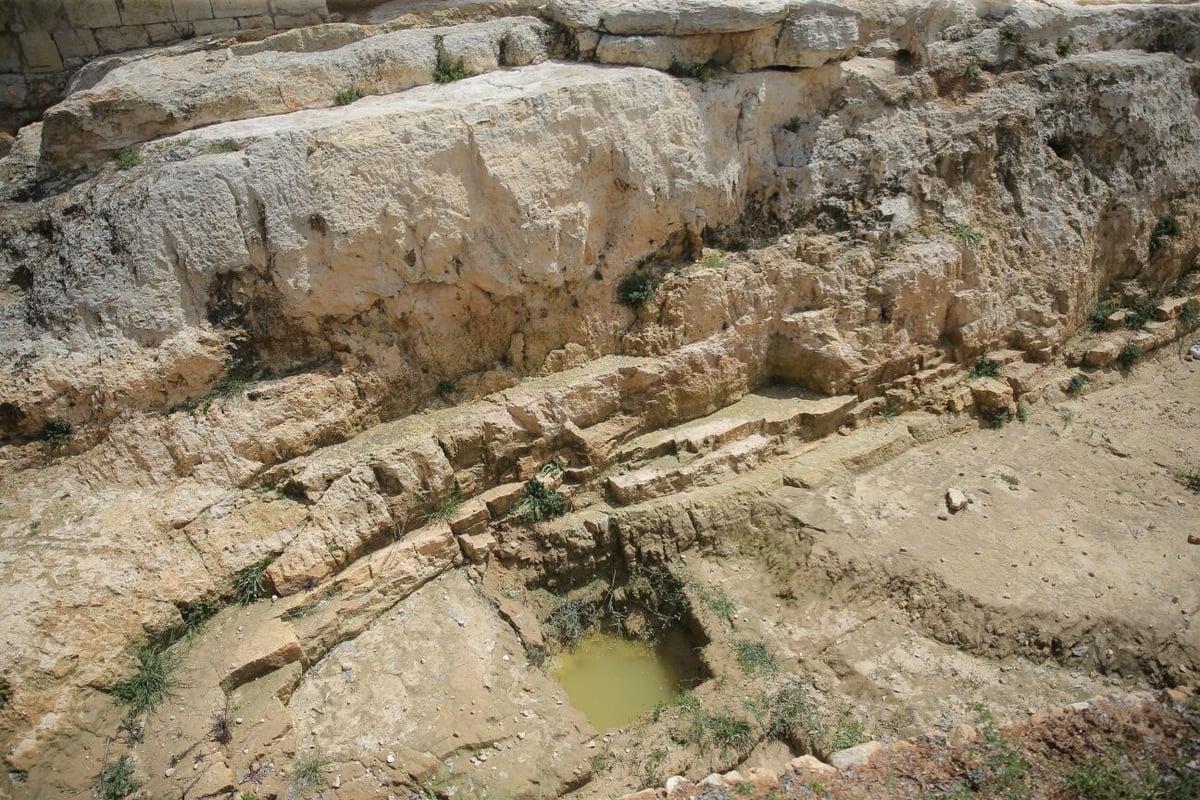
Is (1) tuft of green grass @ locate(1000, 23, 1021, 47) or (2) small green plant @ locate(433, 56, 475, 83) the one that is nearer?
(2) small green plant @ locate(433, 56, 475, 83)

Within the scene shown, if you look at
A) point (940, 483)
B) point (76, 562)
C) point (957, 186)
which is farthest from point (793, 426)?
point (76, 562)

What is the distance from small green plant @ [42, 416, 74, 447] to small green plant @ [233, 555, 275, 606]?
1.86 m

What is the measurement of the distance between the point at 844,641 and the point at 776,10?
20.1 ft

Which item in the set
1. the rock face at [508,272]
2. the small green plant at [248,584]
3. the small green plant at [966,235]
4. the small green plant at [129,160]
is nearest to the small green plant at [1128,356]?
the rock face at [508,272]

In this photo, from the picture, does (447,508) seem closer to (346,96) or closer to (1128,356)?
(346,96)

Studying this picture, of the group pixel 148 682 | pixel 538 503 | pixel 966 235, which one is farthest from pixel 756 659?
pixel 966 235

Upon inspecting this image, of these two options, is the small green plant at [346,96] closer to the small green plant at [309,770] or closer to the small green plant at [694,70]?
the small green plant at [694,70]

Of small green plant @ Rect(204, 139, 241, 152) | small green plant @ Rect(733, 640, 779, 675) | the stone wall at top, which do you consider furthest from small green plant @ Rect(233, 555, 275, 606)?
the stone wall at top

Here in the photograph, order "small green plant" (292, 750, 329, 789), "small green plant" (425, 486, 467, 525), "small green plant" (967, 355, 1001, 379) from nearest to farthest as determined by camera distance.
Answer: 1. "small green plant" (292, 750, 329, 789)
2. "small green plant" (425, 486, 467, 525)
3. "small green plant" (967, 355, 1001, 379)

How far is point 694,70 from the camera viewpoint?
8.01 m

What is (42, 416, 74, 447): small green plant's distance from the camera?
Result: 6.50 meters

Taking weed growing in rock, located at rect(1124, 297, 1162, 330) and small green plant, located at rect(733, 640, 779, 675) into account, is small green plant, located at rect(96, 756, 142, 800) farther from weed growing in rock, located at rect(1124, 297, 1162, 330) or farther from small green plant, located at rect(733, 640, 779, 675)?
weed growing in rock, located at rect(1124, 297, 1162, 330)

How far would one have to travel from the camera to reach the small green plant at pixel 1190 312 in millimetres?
9828

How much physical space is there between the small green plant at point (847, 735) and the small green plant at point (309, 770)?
152 inches
